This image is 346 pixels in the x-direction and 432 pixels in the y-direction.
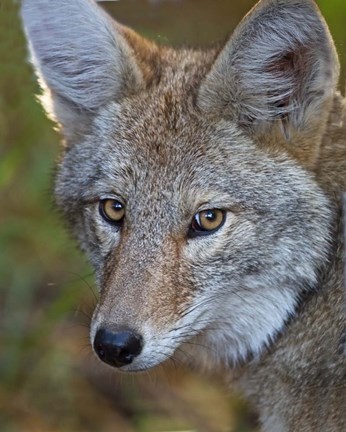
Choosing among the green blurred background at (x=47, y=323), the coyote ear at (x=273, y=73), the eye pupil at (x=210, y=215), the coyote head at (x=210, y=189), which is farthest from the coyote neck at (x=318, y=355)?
the green blurred background at (x=47, y=323)

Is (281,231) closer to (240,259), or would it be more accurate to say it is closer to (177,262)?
(240,259)

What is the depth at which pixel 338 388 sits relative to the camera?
13.2 ft

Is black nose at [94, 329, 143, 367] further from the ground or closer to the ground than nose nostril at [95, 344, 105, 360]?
further from the ground

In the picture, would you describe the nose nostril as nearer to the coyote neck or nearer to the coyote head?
the coyote head

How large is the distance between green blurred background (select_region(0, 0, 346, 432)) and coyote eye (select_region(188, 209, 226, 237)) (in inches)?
70.9

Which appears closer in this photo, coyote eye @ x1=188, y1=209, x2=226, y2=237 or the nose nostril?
the nose nostril

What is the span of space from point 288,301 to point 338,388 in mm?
443

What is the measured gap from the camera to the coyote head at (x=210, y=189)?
395cm

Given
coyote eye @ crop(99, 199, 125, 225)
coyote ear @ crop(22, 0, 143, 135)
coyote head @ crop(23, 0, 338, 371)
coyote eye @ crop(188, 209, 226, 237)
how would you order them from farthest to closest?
coyote ear @ crop(22, 0, 143, 135) < coyote eye @ crop(99, 199, 125, 225) < coyote eye @ crop(188, 209, 226, 237) < coyote head @ crop(23, 0, 338, 371)

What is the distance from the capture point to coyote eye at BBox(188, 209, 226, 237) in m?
4.05

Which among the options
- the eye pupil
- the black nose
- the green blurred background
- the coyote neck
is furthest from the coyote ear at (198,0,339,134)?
the green blurred background

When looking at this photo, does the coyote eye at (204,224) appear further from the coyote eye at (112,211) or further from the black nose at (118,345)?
the black nose at (118,345)

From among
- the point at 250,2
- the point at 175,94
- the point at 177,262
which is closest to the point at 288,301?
the point at 177,262

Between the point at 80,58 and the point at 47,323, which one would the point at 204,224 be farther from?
the point at 47,323
